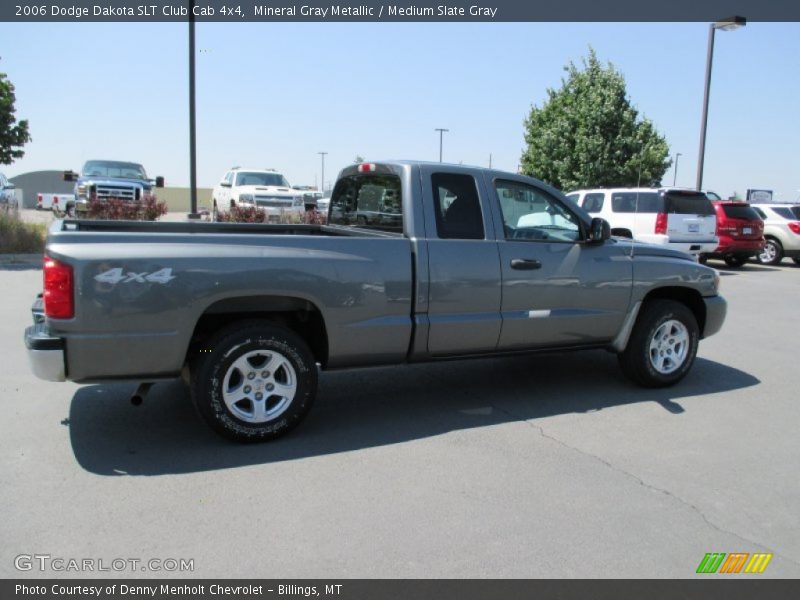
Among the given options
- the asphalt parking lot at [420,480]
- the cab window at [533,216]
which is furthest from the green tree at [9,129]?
the cab window at [533,216]

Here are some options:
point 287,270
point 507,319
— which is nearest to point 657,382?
point 507,319

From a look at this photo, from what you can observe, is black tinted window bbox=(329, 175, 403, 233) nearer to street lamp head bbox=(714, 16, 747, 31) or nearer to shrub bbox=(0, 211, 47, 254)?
shrub bbox=(0, 211, 47, 254)

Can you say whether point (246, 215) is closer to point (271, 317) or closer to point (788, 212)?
point (271, 317)

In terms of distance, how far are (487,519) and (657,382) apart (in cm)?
307

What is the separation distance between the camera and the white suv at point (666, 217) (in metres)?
14.5

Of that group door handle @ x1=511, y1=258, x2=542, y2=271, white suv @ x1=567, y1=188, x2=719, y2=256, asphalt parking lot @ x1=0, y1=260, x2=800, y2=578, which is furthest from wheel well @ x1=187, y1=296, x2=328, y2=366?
white suv @ x1=567, y1=188, x2=719, y2=256

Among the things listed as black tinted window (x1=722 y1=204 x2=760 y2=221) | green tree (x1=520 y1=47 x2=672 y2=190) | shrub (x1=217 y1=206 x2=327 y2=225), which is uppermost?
green tree (x1=520 y1=47 x2=672 y2=190)

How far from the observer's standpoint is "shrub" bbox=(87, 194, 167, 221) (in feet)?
50.0

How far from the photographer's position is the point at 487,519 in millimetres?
3525

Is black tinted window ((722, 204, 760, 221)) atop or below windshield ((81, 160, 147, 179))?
below

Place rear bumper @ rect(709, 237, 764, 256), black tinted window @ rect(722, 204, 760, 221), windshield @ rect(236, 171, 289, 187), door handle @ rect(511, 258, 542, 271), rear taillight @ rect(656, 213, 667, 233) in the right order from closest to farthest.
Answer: door handle @ rect(511, 258, 542, 271), rear taillight @ rect(656, 213, 667, 233), rear bumper @ rect(709, 237, 764, 256), black tinted window @ rect(722, 204, 760, 221), windshield @ rect(236, 171, 289, 187)

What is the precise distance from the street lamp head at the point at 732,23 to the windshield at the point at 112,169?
16.4 metres

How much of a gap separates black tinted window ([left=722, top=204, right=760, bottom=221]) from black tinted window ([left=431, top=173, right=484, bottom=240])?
45.4 feet
